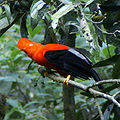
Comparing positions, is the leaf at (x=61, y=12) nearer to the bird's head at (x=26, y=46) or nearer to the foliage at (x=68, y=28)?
the foliage at (x=68, y=28)

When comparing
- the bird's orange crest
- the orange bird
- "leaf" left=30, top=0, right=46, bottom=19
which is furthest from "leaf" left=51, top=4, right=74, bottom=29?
the bird's orange crest

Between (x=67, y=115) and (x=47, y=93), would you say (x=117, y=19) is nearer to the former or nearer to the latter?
(x=67, y=115)

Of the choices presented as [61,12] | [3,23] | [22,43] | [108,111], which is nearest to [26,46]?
[22,43]

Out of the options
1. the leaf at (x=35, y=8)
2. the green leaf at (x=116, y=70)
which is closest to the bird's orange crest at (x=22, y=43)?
the leaf at (x=35, y=8)

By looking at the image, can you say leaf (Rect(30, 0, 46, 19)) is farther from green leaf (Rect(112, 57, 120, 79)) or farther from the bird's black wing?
green leaf (Rect(112, 57, 120, 79))

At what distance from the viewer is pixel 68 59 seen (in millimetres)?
1683

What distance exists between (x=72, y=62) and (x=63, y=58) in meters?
0.08

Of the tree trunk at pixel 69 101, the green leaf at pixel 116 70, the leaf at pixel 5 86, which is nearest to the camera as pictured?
the green leaf at pixel 116 70

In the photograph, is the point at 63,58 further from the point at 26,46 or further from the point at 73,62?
the point at 26,46

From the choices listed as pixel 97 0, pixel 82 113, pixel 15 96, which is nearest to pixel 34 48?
pixel 97 0

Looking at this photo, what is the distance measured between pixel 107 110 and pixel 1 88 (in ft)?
3.79

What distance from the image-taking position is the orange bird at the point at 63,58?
162cm

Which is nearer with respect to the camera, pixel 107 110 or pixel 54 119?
pixel 107 110

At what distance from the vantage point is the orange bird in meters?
1.62
